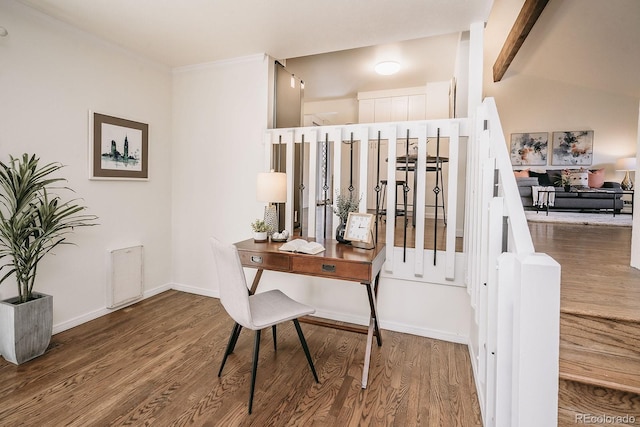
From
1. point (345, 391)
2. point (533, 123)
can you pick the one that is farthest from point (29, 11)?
point (533, 123)

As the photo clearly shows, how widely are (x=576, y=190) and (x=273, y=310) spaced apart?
661 cm

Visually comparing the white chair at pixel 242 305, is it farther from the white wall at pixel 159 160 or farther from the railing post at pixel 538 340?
the railing post at pixel 538 340

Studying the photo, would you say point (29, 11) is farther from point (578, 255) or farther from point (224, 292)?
point (578, 255)

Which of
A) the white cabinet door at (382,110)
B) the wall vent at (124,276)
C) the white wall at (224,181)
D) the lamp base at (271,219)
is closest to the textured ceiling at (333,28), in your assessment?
the white wall at (224,181)

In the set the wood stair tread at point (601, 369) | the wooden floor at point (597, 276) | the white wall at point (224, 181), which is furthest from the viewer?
the white wall at point (224, 181)

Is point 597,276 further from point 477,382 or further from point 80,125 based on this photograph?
point 80,125

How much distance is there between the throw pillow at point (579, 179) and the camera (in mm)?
6340

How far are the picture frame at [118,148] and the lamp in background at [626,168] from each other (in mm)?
8101

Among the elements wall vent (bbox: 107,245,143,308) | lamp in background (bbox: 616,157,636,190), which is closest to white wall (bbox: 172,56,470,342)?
wall vent (bbox: 107,245,143,308)

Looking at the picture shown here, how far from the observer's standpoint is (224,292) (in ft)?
6.14

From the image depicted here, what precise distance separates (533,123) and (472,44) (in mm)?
5859

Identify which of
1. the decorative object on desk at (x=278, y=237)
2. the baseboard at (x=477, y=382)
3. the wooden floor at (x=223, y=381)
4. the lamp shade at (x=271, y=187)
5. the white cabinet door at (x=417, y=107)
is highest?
the white cabinet door at (x=417, y=107)

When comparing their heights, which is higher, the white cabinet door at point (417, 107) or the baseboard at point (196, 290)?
the white cabinet door at point (417, 107)

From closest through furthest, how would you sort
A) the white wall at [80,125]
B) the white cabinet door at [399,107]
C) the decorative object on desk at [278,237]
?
the white wall at [80,125], the decorative object on desk at [278,237], the white cabinet door at [399,107]
